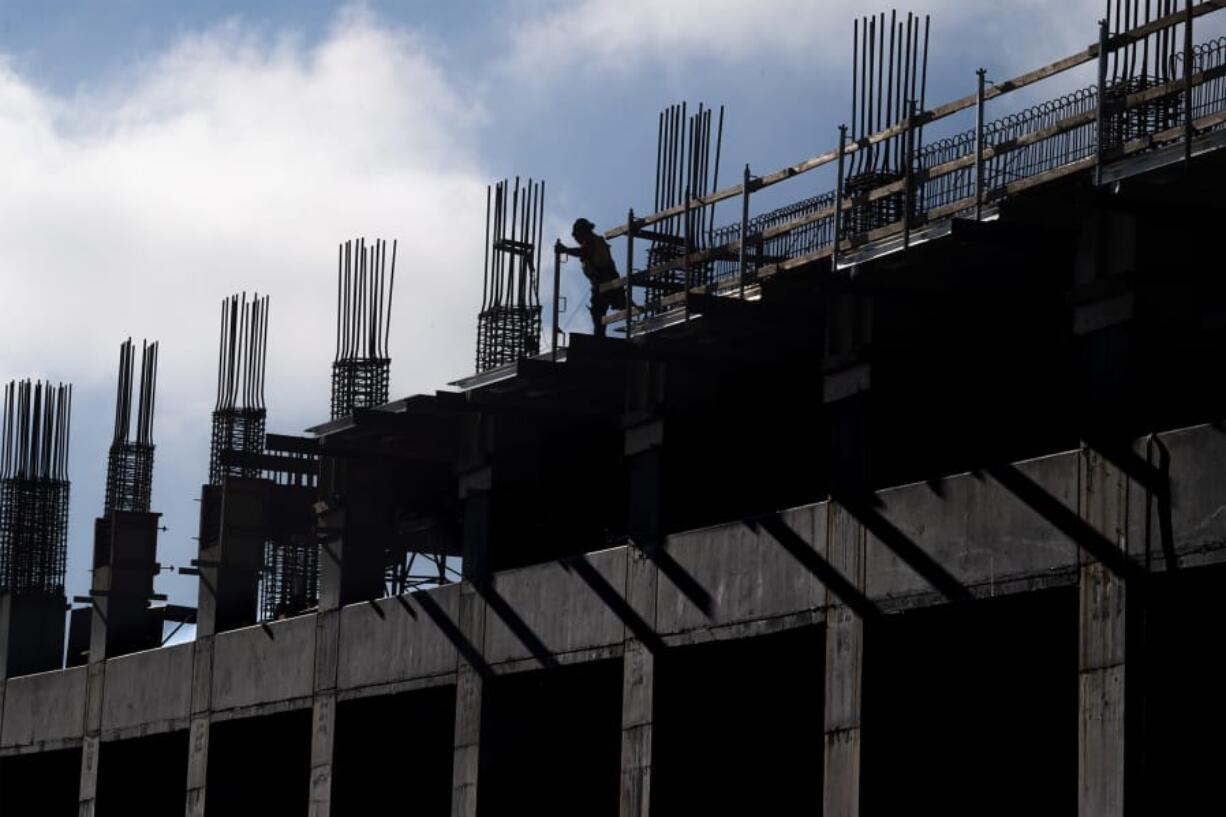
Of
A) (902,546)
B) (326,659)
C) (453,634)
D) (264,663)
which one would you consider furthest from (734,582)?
(264,663)

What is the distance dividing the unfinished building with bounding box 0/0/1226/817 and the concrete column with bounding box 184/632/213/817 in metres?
0.06

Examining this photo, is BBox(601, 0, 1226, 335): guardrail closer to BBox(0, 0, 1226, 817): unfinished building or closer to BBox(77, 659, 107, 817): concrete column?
BBox(0, 0, 1226, 817): unfinished building

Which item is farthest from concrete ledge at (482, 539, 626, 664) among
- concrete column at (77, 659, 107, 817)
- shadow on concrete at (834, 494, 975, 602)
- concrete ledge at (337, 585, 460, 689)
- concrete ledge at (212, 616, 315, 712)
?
concrete column at (77, 659, 107, 817)

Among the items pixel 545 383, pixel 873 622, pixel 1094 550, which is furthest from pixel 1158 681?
pixel 545 383

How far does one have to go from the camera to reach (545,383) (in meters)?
32.8

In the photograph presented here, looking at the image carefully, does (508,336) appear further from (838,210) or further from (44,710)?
(44,710)

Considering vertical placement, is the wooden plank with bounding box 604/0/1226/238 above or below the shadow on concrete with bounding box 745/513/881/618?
above

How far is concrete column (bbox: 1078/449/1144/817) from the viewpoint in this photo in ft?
73.6

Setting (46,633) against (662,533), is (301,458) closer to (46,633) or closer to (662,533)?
(46,633)

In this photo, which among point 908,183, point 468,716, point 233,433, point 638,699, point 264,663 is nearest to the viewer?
point 908,183

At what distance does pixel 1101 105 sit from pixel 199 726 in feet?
71.0

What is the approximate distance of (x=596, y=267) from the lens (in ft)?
108

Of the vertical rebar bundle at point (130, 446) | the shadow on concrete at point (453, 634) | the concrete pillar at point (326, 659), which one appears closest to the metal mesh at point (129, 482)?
the vertical rebar bundle at point (130, 446)

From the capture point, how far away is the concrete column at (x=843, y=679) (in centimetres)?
2609
